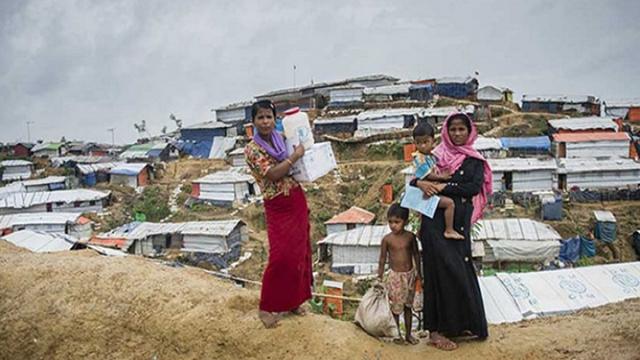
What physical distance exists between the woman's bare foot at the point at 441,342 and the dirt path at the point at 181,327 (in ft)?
0.16

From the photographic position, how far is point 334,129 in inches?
1426

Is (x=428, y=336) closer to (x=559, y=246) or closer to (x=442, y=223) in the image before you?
(x=442, y=223)

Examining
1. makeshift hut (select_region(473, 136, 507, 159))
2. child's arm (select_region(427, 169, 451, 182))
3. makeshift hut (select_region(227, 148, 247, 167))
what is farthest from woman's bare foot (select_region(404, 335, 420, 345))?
makeshift hut (select_region(227, 148, 247, 167))

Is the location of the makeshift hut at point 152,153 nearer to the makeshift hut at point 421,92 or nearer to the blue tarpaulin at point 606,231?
the makeshift hut at point 421,92

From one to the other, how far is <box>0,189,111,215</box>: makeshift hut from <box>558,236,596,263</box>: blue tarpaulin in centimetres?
2557

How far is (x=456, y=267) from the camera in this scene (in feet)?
11.4

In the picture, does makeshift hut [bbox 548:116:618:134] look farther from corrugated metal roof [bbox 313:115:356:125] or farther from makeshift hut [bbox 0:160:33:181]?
makeshift hut [bbox 0:160:33:181]

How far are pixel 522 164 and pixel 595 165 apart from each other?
3.55m

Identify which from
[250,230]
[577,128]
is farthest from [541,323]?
[577,128]

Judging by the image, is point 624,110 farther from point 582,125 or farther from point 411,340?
point 411,340

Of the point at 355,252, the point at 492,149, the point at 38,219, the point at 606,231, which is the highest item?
the point at 492,149

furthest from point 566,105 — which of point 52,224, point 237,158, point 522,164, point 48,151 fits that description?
point 48,151

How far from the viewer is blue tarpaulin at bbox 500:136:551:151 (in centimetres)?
2836

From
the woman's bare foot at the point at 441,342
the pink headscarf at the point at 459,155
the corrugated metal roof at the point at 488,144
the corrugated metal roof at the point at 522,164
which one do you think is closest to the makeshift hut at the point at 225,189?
the corrugated metal roof at the point at 488,144
